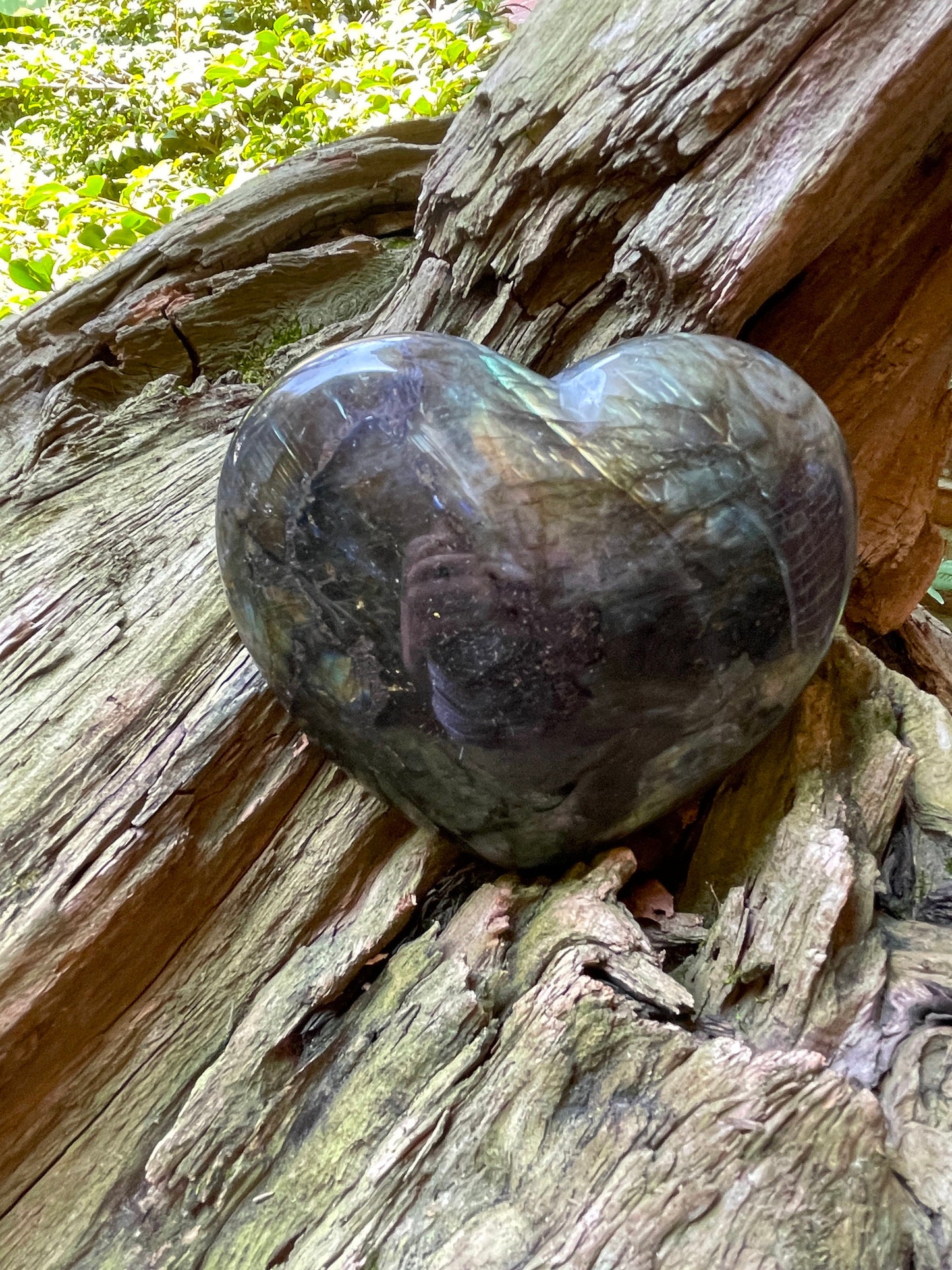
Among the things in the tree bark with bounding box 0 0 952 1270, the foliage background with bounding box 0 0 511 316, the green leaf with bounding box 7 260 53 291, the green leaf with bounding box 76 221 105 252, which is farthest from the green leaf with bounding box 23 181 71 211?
the tree bark with bounding box 0 0 952 1270

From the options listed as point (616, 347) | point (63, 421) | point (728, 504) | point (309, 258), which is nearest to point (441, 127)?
point (309, 258)

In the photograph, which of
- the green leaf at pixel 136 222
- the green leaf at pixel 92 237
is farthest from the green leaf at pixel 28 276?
the green leaf at pixel 136 222

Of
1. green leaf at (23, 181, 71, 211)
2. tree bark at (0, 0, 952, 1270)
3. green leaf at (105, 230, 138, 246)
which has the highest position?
green leaf at (23, 181, 71, 211)

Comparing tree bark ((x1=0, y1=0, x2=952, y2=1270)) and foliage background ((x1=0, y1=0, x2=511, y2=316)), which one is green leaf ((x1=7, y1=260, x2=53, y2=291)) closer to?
foliage background ((x1=0, y1=0, x2=511, y2=316))

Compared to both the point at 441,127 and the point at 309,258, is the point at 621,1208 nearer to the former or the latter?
the point at 309,258

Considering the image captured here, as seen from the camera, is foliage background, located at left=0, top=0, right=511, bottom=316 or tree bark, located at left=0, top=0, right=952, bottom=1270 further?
foliage background, located at left=0, top=0, right=511, bottom=316

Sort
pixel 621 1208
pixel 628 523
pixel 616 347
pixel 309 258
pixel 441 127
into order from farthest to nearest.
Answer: pixel 441 127, pixel 309 258, pixel 616 347, pixel 628 523, pixel 621 1208

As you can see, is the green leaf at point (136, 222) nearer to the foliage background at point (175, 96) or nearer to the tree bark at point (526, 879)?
the foliage background at point (175, 96)

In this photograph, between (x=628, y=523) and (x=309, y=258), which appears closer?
(x=628, y=523)
